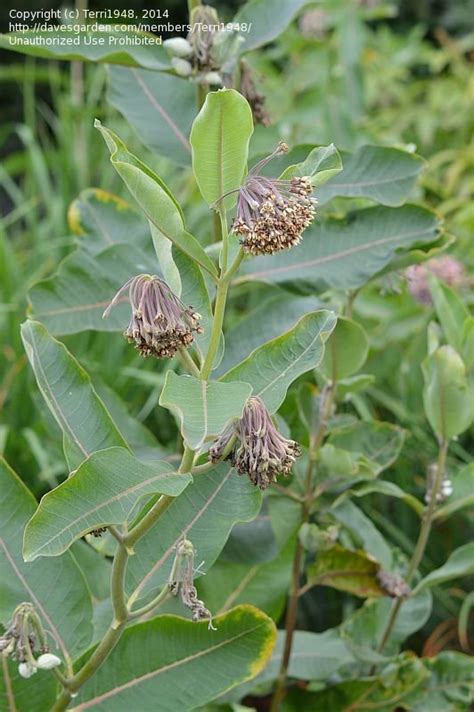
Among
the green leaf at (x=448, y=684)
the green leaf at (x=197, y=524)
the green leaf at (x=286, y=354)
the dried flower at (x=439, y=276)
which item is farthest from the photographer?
the dried flower at (x=439, y=276)

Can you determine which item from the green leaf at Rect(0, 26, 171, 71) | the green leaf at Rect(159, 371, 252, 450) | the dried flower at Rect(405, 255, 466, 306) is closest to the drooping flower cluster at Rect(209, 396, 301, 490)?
the green leaf at Rect(159, 371, 252, 450)

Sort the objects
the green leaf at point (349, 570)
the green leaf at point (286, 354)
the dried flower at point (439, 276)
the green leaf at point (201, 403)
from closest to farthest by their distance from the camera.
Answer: the green leaf at point (201, 403) < the green leaf at point (286, 354) < the green leaf at point (349, 570) < the dried flower at point (439, 276)

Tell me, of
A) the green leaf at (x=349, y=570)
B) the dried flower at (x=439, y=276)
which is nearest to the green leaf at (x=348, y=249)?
the green leaf at (x=349, y=570)

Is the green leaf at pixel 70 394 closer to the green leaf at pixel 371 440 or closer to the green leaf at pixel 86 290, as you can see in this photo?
the green leaf at pixel 86 290

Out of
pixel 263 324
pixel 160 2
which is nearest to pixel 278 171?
pixel 263 324

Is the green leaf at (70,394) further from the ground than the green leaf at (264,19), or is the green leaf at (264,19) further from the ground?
the green leaf at (264,19)

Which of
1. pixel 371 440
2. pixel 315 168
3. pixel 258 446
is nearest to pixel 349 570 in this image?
pixel 371 440
